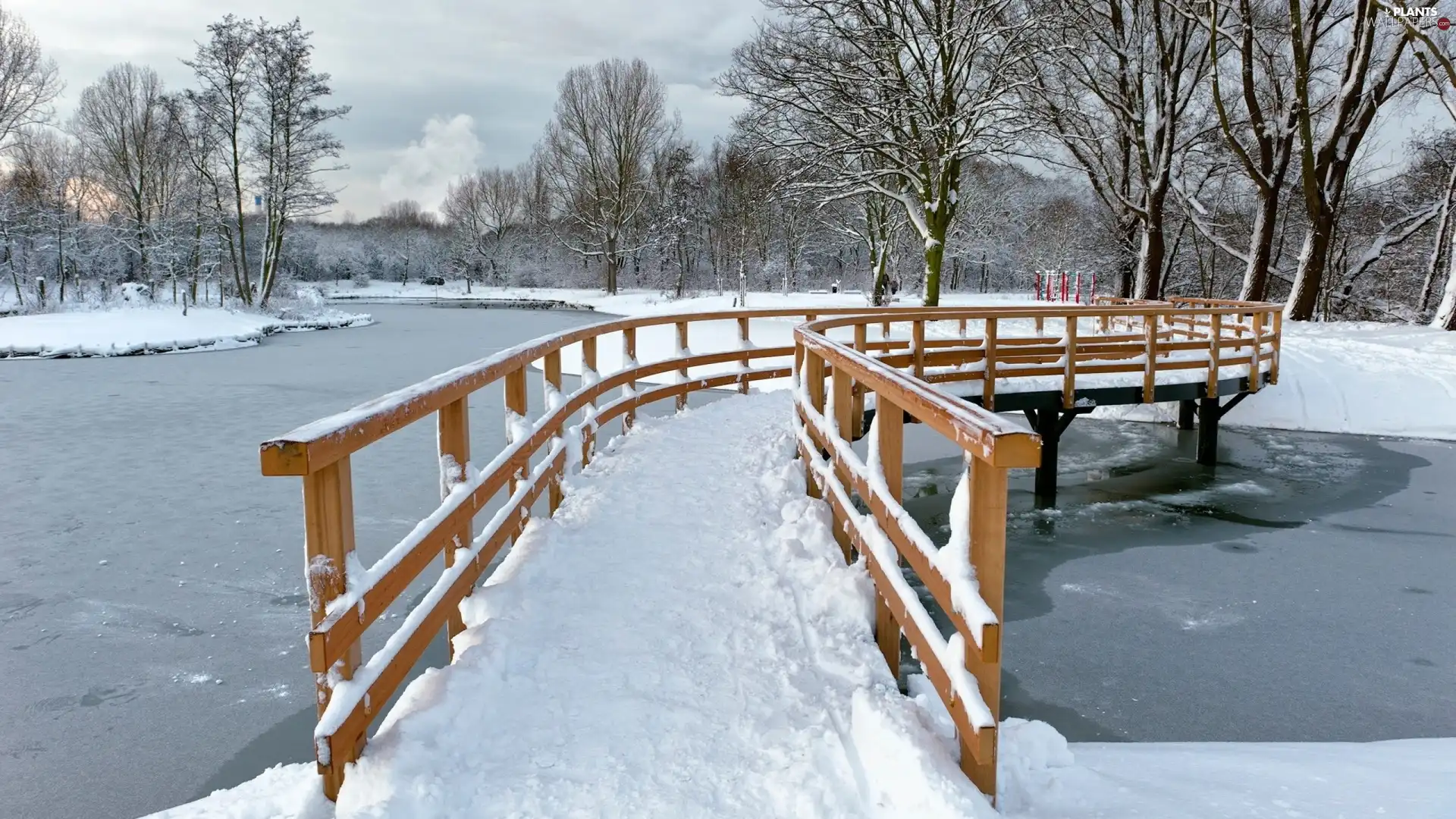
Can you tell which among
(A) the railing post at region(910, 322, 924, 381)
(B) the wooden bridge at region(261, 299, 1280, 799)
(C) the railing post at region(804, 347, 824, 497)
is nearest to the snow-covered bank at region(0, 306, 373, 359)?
(B) the wooden bridge at region(261, 299, 1280, 799)

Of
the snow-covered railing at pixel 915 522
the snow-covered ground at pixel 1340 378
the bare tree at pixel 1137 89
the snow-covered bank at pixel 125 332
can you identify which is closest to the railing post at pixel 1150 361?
the snow-covered ground at pixel 1340 378

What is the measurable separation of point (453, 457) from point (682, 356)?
19.6 ft

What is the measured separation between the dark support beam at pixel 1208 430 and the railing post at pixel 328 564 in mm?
11554

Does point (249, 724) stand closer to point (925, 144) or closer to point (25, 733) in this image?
point (25, 733)

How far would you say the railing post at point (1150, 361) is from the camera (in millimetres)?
10648

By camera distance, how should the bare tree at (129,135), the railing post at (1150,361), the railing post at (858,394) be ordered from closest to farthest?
the railing post at (858,394), the railing post at (1150,361), the bare tree at (129,135)

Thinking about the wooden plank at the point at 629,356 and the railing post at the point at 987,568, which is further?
the wooden plank at the point at 629,356

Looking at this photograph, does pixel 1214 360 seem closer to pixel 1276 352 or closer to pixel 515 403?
pixel 1276 352

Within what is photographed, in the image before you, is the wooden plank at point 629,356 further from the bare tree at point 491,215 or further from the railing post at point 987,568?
the bare tree at point 491,215

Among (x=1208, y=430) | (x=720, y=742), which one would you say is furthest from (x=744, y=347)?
(x=720, y=742)

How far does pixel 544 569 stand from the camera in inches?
167

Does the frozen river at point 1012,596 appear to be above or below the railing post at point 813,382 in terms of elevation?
below

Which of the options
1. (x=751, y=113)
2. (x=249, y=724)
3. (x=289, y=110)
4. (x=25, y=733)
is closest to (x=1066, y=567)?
(x=249, y=724)

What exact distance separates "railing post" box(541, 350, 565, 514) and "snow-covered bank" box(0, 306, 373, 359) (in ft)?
74.8
